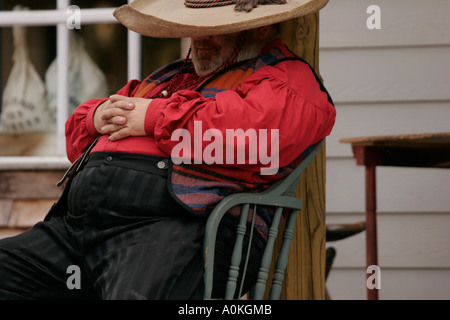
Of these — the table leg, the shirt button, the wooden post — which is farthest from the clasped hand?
the table leg

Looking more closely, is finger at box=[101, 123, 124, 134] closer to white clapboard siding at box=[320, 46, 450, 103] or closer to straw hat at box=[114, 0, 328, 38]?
straw hat at box=[114, 0, 328, 38]

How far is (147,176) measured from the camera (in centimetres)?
195

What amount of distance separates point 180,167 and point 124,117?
0.80ft

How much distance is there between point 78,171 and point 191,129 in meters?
0.46

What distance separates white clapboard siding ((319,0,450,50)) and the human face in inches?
56.2

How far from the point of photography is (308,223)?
2.35m

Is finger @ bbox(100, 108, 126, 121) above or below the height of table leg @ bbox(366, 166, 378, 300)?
above

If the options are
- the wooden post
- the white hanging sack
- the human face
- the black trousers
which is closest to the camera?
the black trousers

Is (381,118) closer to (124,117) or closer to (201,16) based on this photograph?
(201,16)

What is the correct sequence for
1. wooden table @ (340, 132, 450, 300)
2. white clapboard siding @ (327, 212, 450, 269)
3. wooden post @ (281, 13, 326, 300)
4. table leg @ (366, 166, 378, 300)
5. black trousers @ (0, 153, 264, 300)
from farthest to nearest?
1. white clapboard siding @ (327, 212, 450, 269)
2. table leg @ (366, 166, 378, 300)
3. wooden table @ (340, 132, 450, 300)
4. wooden post @ (281, 13, 326, 300)
5. black trousers @ (0, 153, 264, 300)

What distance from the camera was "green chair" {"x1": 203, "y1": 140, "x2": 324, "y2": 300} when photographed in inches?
73.9

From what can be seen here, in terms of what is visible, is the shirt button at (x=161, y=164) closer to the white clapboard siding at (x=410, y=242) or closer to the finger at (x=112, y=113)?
the finger at (x=112, y=113)

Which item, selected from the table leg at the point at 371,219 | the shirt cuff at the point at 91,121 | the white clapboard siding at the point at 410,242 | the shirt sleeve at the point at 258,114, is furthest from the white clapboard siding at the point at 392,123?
the shirt cuff at the point at 91,121

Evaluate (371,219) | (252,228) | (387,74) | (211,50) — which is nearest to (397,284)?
(371,219)
